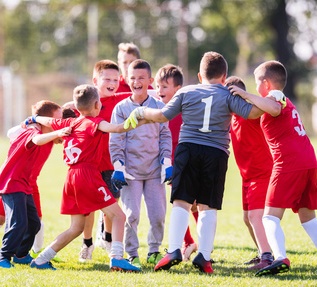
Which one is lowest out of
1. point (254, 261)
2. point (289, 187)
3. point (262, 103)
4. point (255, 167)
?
point (254, 261)

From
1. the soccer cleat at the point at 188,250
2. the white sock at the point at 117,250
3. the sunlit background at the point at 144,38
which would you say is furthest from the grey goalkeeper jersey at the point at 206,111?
the sunlit background at the point at 144,38

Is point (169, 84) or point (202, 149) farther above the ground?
point (169, 84)

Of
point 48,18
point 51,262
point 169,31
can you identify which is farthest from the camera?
point 48,18

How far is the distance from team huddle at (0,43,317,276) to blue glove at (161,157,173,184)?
0.01 metres

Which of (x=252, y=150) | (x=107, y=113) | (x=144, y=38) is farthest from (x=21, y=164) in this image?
(x=144, y=38)

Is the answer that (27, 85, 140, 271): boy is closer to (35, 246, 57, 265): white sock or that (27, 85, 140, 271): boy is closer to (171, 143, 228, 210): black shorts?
(35, 246, 57, 265): white sock

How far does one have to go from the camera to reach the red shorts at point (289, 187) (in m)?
6.70

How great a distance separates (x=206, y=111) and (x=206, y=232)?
3.31 ft

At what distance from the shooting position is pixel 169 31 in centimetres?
4566

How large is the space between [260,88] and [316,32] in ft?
151

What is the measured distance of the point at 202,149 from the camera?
6750 millimetres

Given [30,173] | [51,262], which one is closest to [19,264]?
[51,262]

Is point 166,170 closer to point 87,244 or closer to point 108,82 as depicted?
point 87,244

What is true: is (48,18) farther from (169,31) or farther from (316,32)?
(316,32)
